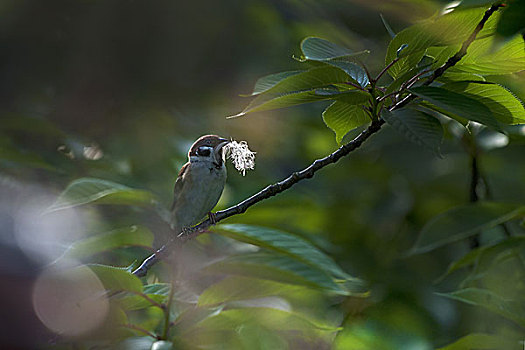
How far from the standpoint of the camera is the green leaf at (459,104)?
0.74m

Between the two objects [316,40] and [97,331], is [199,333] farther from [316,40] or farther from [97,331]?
[316,40]

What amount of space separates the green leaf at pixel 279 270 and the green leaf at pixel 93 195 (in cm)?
19

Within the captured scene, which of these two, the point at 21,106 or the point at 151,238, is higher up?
the point at 21,106

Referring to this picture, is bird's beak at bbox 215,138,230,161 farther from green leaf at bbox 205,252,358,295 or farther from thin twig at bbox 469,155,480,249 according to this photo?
thin twig at bbox 469,155,480,249

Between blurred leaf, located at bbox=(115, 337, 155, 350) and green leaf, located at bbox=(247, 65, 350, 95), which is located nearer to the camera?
green leaf, located at bbox=(247, 65, 350, 95)

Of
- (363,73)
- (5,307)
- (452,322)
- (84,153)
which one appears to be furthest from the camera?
(452,322)

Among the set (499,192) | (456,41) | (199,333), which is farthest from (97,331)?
(499,192)

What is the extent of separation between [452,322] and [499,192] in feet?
1.73

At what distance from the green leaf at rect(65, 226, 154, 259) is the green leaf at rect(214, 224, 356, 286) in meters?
0.15

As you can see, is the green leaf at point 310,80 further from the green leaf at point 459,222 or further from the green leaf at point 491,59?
the green leaf at point 459,222

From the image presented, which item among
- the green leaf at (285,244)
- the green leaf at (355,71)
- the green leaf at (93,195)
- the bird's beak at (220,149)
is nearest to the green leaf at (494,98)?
the green leaf at (355,71)

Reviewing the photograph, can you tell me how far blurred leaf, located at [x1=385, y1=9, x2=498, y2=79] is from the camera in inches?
27.8

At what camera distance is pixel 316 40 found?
83cm

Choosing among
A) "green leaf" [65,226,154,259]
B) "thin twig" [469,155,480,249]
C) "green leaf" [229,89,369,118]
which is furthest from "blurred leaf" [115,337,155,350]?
"thin twig" [469,155,480,249]
